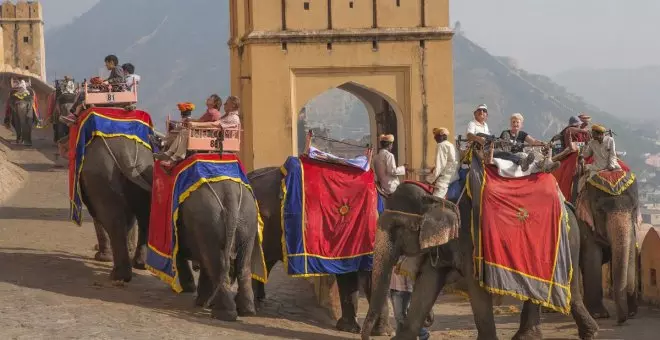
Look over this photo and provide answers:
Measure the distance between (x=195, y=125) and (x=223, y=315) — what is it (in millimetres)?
1790

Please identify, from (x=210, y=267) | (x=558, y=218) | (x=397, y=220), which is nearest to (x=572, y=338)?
(x=558, y=218)

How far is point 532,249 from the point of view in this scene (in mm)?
10648

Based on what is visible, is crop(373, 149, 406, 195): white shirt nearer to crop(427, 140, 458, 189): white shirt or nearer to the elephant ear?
crop(427, 140, 458, 189): white shirt

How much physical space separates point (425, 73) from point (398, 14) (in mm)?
1171

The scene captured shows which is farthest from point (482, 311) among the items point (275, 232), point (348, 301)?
point (275, 232)

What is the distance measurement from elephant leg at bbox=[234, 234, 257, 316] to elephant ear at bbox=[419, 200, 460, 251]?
181cm

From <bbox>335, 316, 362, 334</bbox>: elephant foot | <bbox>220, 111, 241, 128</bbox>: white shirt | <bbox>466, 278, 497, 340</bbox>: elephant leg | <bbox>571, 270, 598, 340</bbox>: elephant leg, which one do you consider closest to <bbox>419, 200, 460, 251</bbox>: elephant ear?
<bbox>466, 278, 497, 340</bbox>: elephant leg

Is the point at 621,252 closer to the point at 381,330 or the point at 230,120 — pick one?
the point at 381,330

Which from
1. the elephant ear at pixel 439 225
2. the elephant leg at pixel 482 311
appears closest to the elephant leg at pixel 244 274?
the elephant ear at pixel 439 225

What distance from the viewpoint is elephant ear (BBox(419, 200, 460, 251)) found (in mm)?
10266

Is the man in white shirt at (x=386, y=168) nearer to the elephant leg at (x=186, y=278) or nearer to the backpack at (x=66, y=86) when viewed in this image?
the elephant leg at (x=186, y=278)

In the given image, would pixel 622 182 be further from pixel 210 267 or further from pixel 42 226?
pixel 42 226

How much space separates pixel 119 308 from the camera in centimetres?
1081

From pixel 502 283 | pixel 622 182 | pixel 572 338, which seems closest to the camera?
pixel 502 283
